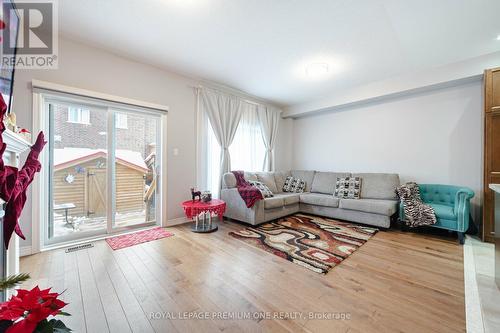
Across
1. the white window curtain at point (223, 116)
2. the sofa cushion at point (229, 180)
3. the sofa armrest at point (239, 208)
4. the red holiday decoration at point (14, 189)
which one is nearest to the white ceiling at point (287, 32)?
the white window curtain at point (223, 116)

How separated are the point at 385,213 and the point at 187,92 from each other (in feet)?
13.1

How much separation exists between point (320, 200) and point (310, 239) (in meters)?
1.29

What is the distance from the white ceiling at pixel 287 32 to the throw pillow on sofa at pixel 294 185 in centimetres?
240

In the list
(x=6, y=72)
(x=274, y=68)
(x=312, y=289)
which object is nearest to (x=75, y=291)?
(x=6, y=72)

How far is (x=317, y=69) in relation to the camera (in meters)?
3.22

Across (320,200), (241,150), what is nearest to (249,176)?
(241,150)

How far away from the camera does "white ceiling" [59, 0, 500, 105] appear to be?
2.06 metres

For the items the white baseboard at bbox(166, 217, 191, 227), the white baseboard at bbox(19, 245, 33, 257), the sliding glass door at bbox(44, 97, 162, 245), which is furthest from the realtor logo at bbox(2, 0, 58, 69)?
the white baseboard at bbox(166, 217, 191, 227)

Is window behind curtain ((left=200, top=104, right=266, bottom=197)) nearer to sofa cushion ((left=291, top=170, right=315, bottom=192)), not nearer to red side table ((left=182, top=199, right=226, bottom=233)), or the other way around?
red side table ((left=182, top=199, right=226, bottom=233))

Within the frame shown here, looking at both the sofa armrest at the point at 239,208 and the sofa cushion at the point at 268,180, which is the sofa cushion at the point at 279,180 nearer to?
the sofa cushion at the point at 268,180

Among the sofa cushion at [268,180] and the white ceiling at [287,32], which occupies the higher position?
the white ceiling at [287,32]

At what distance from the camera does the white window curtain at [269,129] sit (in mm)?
5023

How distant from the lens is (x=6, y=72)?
1.35 meters

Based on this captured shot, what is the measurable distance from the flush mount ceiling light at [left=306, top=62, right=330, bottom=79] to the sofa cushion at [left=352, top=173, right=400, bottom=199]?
87.5 inches
